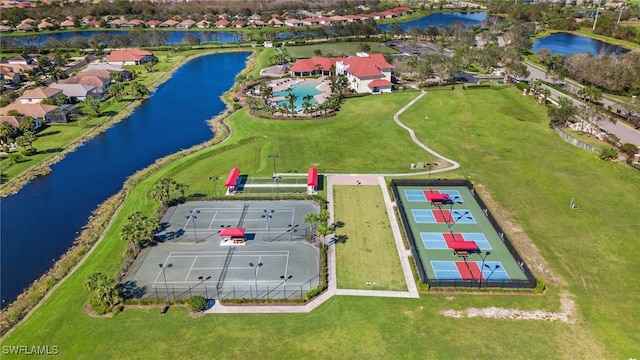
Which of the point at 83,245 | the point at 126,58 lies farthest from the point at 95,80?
the point at 83,245

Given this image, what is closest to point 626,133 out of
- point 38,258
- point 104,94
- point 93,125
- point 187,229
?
point 187,229

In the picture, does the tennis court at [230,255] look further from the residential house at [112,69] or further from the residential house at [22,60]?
the residential house at [22,60]

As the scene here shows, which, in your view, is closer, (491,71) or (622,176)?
(622,176)

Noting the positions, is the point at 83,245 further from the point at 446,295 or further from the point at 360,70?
the point at 360,70

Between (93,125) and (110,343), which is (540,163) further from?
(93,125)

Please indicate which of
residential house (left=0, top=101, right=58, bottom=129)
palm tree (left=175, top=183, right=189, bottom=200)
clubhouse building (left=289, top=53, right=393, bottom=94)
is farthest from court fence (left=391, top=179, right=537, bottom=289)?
residential house (left=0, top=101, right=58, bottom=129)

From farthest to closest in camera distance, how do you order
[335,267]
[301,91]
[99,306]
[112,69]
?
[112,69] → [301,91] → [335,267] → [99,306]

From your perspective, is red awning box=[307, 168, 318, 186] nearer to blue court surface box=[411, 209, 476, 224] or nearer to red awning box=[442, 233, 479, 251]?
blue court surface box=[411, 209, 476, 224]
